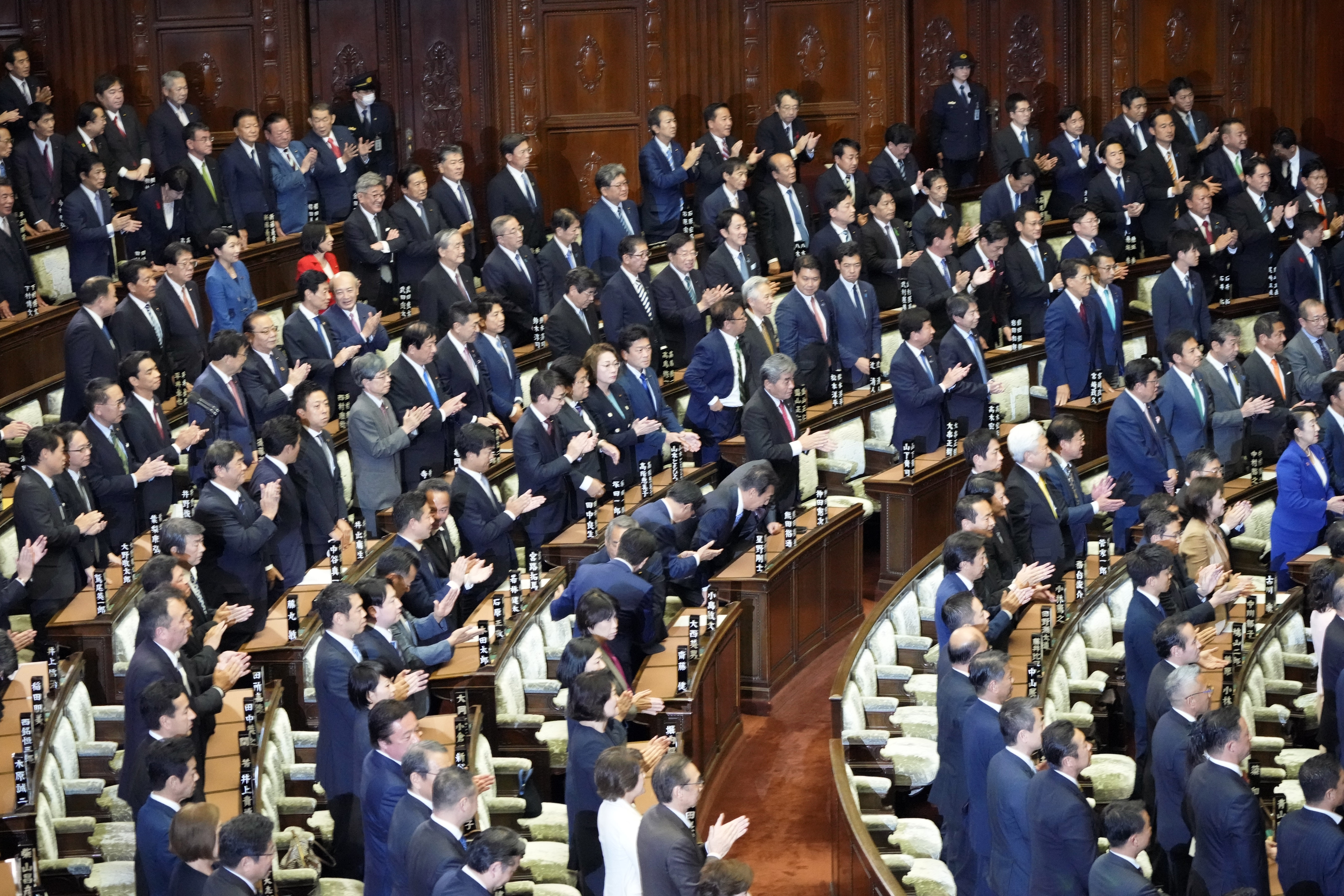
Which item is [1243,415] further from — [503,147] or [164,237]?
[164,237]

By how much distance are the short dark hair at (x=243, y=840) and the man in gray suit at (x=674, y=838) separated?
1174 millimetres

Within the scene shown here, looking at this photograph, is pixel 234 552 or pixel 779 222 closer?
pixel 234 552

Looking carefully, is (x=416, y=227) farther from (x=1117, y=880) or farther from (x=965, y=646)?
(x=1117, y=880)

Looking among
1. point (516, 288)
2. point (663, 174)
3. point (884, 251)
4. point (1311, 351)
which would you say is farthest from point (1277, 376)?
point (516, 288)

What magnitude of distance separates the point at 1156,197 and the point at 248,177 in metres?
6.41

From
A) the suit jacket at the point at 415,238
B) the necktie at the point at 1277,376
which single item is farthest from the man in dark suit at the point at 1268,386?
the suit jacket at the point at 415,238

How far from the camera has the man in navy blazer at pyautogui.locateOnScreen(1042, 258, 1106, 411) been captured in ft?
34.5

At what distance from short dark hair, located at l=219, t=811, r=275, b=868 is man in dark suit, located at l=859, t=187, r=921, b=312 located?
705 centimetres

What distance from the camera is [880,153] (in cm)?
1296

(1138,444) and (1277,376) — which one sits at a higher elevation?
(1277,376)

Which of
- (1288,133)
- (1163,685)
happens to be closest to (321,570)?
(1163,685)

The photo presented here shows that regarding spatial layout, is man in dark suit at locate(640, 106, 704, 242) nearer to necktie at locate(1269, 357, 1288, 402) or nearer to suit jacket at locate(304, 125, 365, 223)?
suit jacket at locate(304, 125, 365, 223)

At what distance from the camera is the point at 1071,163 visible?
520 inches

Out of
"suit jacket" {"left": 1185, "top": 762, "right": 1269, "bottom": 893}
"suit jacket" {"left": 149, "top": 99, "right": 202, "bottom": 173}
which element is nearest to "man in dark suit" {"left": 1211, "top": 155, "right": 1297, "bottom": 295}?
"suit jacket" {"left": 149, "top": 99, "right": 202, "bottom": 173}
